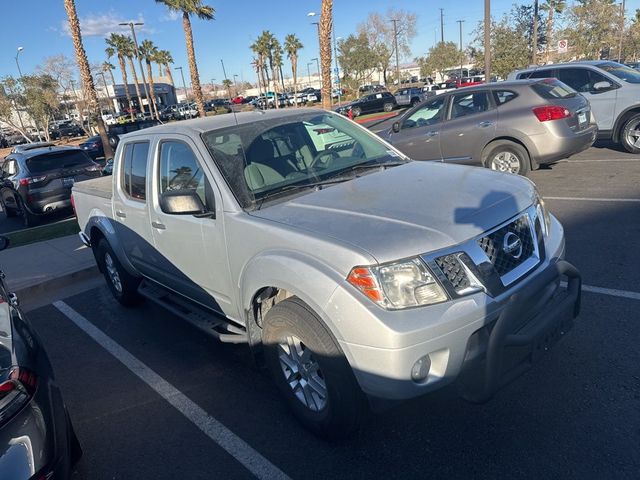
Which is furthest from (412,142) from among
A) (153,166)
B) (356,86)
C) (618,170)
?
(356,86)

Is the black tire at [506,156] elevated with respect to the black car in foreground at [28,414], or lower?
lower

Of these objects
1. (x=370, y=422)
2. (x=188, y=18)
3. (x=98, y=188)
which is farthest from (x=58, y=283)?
(x=188, y=18)

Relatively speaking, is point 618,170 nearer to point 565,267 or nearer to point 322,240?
point 565,267

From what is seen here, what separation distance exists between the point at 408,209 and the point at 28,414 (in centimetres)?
216

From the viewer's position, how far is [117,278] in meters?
5.64

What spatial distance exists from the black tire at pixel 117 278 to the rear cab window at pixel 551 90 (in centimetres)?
703

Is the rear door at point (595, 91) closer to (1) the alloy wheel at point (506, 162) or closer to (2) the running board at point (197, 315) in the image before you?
(1) the alloy wheel at point (506, 162)

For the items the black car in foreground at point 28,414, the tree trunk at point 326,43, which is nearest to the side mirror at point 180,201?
Result: the black car in foreground at point 28,414

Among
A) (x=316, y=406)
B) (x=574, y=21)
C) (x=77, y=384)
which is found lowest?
(x=77, y=384)

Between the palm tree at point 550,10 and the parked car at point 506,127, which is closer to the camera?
the parked car at point 506,127

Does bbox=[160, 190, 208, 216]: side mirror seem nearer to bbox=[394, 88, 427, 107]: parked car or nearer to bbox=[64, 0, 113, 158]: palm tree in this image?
bbox=[64, 0, 113, 158]: palm tree

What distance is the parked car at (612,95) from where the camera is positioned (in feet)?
31.4

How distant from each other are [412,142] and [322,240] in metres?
7.32

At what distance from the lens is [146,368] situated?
427 centimetres
